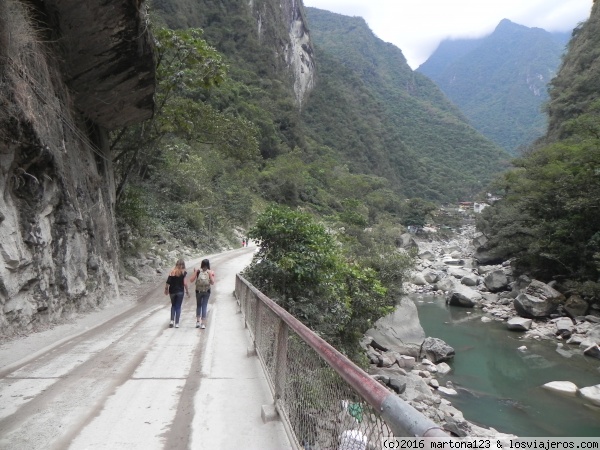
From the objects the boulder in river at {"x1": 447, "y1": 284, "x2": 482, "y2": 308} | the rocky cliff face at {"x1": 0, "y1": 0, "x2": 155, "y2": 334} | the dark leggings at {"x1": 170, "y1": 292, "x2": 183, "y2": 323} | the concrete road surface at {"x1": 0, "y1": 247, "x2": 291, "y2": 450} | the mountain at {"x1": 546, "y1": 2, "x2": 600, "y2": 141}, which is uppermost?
the mountain at {"x1": 546, "y1": 2, "x2": 600, "y2": 141}

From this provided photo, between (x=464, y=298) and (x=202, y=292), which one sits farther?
(x=464, y=298)

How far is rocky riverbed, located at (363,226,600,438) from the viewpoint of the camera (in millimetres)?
11288

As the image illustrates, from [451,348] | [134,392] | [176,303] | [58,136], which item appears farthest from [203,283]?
[451,348]

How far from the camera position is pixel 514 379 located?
14273mm

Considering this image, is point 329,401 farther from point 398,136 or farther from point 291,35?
point 398,136

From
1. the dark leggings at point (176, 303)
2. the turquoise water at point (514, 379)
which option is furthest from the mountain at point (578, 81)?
the dark leggings at point (176, 303)

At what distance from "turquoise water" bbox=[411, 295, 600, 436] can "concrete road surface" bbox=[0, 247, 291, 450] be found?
794 centimetres

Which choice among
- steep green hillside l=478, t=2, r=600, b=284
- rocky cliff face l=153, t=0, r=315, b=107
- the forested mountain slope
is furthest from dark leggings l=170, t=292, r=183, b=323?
rocky cliff face l=153, t=0, r=315, b=107

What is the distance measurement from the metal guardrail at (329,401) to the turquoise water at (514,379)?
8.91 metres

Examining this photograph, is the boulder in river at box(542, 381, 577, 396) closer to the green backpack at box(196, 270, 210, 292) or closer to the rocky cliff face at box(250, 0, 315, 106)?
the green backpack at box(196, 270, 210, 292)

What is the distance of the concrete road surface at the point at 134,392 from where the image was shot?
12.5 feet

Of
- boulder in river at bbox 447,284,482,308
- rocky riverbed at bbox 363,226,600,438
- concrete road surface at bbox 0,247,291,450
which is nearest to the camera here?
concrete road surface at bbox 0,247,291,450

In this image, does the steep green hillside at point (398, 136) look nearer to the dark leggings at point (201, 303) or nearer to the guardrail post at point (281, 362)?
the dark leggings at point (201, 303)

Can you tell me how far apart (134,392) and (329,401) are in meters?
A: 3.14
